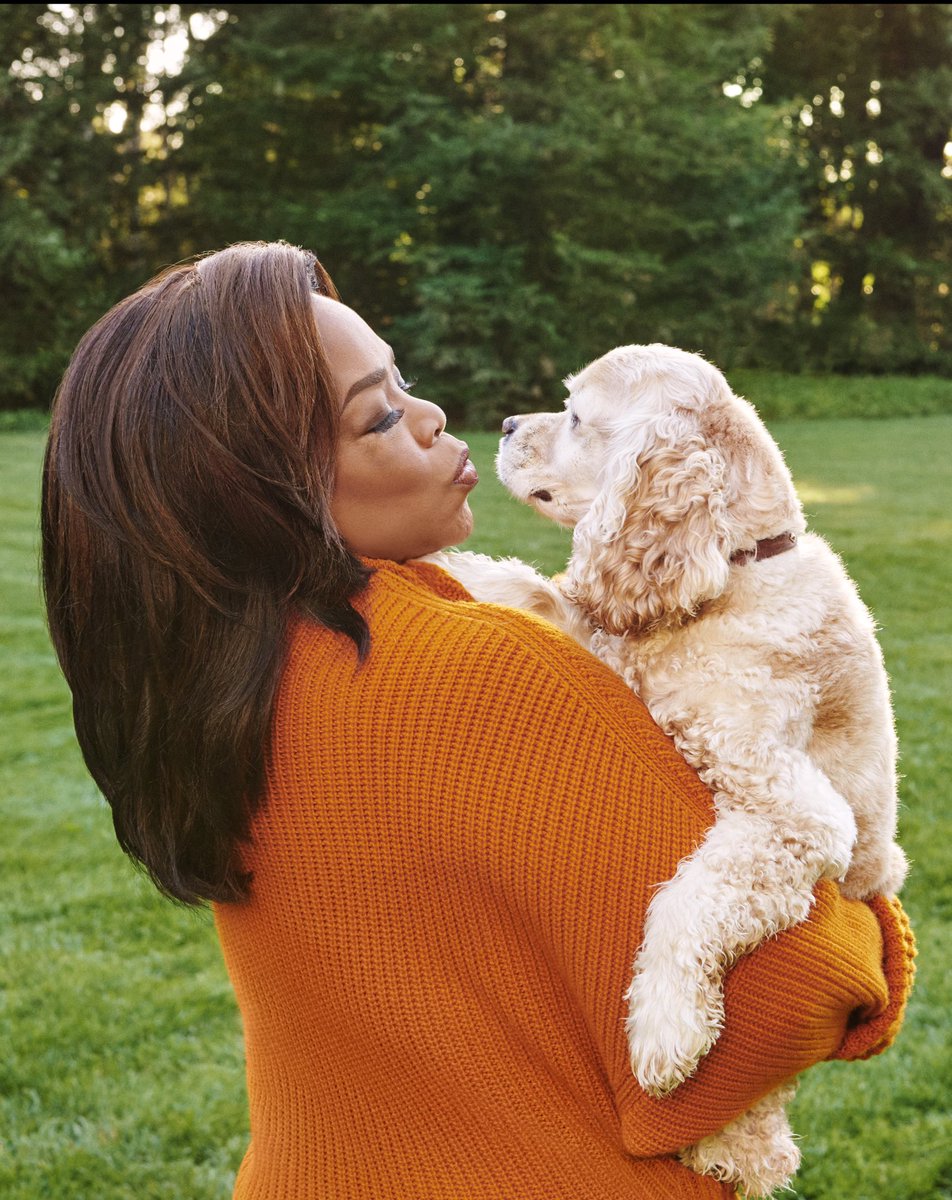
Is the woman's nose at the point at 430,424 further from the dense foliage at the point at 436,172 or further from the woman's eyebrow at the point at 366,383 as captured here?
the dense foliage at the point at 436,172

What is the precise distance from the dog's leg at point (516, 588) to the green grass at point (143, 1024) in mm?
868

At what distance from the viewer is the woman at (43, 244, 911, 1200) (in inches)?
55.2

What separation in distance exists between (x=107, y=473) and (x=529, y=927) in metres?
0.75

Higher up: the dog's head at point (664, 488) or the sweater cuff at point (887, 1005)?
the dog's head at point (664, 488)

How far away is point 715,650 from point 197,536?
1.05 meters

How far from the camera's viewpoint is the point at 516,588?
2.43 metres

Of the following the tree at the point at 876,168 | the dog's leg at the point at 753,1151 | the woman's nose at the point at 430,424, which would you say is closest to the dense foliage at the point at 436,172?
the tree at the point at 876,168

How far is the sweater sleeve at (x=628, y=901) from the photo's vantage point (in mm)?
1386

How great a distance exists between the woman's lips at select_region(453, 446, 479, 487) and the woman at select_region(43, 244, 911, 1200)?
31cm

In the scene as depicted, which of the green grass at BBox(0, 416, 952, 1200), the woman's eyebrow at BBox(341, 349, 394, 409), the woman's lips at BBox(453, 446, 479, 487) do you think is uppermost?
the woman's eyebrow at BBox(341, 349, 394, 409)

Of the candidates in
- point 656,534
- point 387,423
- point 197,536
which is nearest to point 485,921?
point 197,536

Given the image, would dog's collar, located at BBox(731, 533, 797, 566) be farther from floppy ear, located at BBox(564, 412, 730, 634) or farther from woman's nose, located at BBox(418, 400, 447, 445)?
woman's nose, located at BBox(418, 400, 447, 445)

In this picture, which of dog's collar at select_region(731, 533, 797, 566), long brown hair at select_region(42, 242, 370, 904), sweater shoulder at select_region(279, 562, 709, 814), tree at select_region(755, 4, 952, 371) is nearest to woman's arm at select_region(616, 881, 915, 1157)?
sweater shoulder at select_region(279, 562, 709, 814)

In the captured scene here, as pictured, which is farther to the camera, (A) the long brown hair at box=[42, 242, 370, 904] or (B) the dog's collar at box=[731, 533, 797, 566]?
(B) the dog's collar at box=[731, 533, 797, 566]
